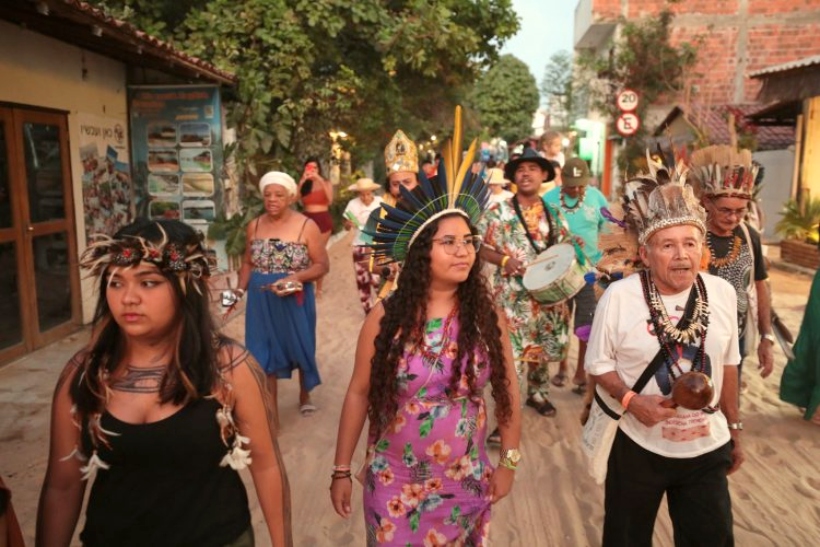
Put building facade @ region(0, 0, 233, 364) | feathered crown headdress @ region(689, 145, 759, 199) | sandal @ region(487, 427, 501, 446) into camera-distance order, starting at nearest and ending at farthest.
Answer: feathered crown headdress @ region(689, 145, 759, 199) → sandal @ region(487, 427, 501, 446) → building facade @ region(0, 0, 233, 364)

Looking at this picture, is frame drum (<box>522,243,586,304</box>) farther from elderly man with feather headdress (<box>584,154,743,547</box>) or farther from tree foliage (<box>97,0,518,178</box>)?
tree foliage (<box>97,0,518,178</box>)

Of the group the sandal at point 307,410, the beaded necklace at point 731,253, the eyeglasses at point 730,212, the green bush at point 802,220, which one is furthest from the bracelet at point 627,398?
the green bush at point 802,220

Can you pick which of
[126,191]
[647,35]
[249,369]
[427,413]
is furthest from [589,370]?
[647,35]

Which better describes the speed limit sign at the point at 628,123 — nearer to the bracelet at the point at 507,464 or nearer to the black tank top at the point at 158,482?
the bracelet at the point at 507,464

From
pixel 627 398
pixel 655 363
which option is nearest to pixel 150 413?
pixel 627 398

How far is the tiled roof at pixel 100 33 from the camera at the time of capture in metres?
5.51

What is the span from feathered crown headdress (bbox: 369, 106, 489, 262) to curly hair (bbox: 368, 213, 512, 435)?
0.06m

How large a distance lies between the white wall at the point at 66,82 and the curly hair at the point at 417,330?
221 inches

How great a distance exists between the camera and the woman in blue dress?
16.7 ft

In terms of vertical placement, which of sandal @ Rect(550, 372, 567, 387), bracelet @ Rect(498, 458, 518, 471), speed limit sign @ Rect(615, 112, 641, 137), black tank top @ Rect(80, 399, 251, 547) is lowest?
sandal @ Rect(550, 372, 567, 387)

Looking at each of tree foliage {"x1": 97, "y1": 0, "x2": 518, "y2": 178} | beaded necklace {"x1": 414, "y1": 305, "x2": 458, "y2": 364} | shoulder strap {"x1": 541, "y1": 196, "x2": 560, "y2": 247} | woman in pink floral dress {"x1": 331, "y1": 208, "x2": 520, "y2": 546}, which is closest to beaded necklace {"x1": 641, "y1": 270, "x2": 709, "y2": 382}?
woman in pink floral dress {"x1": 331, "y1": 208, "x2": 520, "y2": 546}

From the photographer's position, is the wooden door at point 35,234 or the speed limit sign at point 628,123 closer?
the wooden door at point 35,234

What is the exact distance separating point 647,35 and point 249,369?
82.5 feet

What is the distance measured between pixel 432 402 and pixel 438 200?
758 mm
